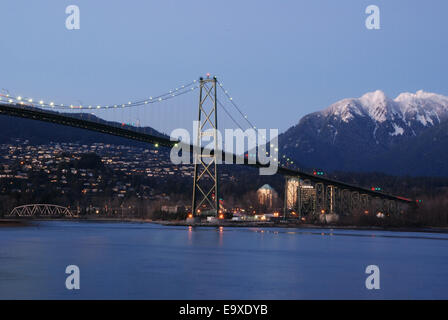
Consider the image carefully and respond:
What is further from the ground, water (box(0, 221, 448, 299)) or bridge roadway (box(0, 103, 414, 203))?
bridge roadway (box(0, 103, 414, 203))

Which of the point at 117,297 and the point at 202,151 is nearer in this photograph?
the point at 117,297

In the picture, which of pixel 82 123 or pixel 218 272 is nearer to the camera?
pixel 218 272

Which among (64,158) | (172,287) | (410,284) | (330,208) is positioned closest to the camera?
(172,287)

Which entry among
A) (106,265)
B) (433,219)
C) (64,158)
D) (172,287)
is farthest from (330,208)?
(64,158)

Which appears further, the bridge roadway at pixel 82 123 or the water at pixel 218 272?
the bridge roadway at pixel 82 123

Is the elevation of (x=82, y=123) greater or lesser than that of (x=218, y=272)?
greater

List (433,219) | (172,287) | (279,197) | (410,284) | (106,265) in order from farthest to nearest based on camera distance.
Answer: (279,197)
(433,219)
(106,265)
(410,284)
(172,287)

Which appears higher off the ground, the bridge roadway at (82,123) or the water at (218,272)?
the bridge roadway at (82,123)

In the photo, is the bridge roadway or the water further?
the bridge roadway

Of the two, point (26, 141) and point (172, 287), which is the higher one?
point (26, 141)
